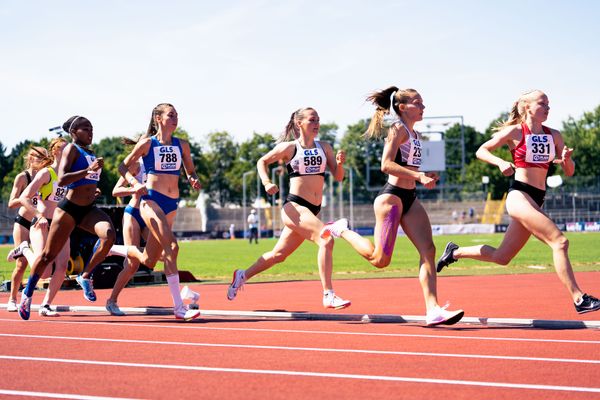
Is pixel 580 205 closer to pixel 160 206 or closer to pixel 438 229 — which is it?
pixel 438 229

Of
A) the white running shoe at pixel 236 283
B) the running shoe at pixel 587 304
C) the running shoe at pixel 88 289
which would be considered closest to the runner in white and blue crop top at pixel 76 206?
the running shoe at pixel 88 289

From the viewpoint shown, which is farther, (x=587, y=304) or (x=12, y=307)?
(x=12, y=307)

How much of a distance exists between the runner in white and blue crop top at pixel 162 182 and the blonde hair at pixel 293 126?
119cm

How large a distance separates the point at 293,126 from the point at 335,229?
1618 millimetres

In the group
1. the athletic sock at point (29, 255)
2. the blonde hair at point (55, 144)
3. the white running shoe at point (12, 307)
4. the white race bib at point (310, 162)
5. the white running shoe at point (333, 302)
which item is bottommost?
the white running shoe at point (12, 307)

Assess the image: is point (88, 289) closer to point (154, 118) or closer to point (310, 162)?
point (154, 118)

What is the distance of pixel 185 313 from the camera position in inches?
404

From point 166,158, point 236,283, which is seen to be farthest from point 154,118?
point 236,283

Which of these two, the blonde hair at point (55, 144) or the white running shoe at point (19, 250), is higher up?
the blonde hair at point (55, 144)

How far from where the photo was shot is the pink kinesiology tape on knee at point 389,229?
30.8 feet

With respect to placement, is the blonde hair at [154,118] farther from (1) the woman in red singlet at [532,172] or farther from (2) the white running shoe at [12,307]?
(1) the woman in red singlet at [532,172]

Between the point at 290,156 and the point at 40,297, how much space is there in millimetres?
6730

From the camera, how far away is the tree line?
4599 inches

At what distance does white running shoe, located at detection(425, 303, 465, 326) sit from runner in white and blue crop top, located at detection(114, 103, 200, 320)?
270cm
